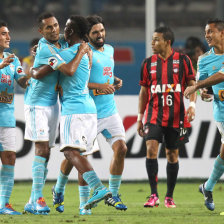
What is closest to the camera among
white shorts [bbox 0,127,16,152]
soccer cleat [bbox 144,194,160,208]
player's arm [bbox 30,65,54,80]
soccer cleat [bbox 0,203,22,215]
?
player's arm [bbox 30,65,54,80]

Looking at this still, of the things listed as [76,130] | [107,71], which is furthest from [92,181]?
[107,71]

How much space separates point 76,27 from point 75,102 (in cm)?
68

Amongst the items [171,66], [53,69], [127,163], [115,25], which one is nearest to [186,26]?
[115,25]

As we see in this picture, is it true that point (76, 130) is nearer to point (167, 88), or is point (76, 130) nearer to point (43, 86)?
point (43, 86)

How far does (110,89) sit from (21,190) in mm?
3036

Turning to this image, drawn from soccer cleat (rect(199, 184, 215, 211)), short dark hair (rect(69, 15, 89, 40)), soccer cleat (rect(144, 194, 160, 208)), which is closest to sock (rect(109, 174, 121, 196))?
soccer cleat (rect(144, 194, 160, 208))

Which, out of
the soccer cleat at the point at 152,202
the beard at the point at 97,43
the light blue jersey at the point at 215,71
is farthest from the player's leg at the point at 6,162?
the light blue jersey at the point at 215,71

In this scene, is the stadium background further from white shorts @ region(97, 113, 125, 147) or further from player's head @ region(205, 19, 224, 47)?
player's head @ region(205, 19, 224, 47)

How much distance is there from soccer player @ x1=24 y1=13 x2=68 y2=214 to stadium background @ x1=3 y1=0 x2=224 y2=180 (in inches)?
138

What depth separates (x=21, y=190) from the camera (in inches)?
365

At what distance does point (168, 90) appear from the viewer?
24.8 feet

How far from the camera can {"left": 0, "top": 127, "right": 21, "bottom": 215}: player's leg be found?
6.67 m

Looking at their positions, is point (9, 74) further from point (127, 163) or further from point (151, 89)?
point (127, 163)

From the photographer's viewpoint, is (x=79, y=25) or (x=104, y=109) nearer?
(x=79, y=25)
